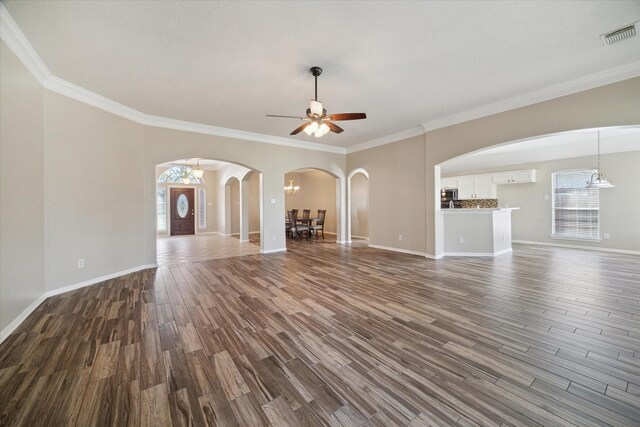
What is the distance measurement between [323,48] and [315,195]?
9022 millimetres

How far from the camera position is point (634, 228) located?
6324 millimetres

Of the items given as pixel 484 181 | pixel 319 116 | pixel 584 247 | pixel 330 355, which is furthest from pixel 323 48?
pixel 584 247

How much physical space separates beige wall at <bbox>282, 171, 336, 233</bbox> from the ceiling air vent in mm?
8294

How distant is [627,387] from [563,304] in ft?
5.53

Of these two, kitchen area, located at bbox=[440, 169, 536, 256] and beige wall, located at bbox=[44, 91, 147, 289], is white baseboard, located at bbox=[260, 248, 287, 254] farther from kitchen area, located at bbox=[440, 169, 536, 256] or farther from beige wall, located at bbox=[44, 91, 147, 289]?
kitchen area, located at bbox=[440, 169, 536, 256]

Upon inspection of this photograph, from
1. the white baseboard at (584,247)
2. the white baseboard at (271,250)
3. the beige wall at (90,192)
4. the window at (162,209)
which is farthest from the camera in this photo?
the window at (162,209)

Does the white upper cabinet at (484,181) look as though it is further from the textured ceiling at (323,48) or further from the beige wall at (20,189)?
the beige wall at (20,189)

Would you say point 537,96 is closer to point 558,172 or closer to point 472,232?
point 472,232

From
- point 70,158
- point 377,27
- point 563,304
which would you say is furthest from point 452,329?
point 70,158

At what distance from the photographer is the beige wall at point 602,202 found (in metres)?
6.34

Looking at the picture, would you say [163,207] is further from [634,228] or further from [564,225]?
[634,228]

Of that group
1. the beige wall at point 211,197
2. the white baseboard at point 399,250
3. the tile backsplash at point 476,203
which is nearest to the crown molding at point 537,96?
the tile backsplash at point 476,203

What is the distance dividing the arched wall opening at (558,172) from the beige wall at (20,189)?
268 inches

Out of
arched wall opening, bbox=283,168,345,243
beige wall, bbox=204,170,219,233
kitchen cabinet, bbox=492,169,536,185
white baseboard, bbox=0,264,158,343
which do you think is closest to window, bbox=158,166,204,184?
beige wall, bbox=204,170,219,233
